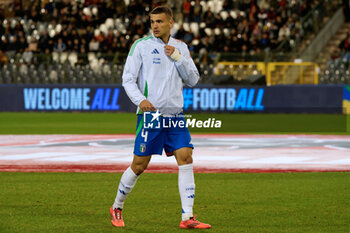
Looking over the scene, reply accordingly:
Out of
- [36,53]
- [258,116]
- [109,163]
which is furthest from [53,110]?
[109,163]

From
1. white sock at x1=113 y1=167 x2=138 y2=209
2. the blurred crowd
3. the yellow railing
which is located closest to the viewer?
white sock at x1=113 y1=167 x2=138 y2=209

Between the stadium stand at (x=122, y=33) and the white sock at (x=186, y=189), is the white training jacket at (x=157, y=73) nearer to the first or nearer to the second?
the white sock at (x=186, y=189)

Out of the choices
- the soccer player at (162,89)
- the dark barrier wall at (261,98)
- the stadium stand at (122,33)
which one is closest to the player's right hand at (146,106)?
the soccer player at (162,89)

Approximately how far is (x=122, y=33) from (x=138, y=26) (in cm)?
76

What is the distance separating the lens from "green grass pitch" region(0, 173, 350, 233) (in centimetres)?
682

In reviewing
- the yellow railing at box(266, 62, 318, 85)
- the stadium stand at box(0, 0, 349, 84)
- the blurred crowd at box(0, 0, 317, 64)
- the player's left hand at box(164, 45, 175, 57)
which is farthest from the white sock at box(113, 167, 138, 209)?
the blurred crowd at box(0, 0, 317, 64)

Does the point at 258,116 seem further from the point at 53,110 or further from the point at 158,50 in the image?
the point at 158,50

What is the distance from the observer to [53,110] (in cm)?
2916

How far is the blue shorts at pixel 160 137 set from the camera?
6.49 m

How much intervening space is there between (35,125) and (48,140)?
232 inches

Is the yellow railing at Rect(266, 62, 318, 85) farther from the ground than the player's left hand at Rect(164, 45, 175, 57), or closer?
closer

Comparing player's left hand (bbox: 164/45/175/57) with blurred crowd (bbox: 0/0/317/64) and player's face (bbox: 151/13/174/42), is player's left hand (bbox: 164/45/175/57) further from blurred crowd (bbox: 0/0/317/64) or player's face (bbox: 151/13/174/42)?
blurred crowd (bbox: 0/0/317/64)

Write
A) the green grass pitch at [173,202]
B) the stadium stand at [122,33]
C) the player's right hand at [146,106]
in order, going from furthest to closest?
the stadium stand at [122,33] → the green grass pitch at [173,202] → the player's right hand at [146,106]

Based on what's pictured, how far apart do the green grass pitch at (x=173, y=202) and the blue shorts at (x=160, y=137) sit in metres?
0.76
